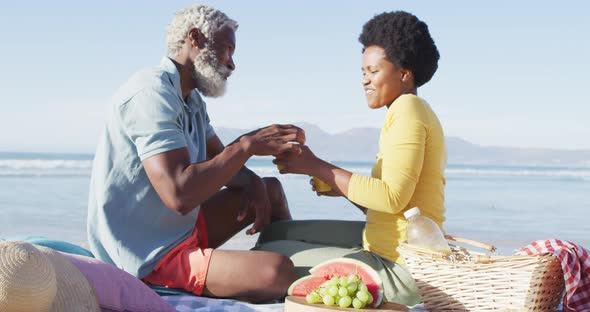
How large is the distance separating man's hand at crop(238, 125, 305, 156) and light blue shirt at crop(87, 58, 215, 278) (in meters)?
0.35

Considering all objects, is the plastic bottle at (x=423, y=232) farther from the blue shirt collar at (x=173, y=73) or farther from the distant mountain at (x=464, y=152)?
the distant mountain at (x=464, y=152)

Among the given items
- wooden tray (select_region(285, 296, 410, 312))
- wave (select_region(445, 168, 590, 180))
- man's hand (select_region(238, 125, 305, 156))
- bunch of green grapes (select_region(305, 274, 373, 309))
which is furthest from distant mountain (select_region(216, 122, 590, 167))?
bunch of green grapes (select_region(305, 274, 373, 309))

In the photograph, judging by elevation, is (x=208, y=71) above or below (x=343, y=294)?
above

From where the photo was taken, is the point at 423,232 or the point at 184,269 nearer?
the point at 423,232

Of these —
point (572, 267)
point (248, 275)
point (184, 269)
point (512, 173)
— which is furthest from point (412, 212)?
point (512, 173)

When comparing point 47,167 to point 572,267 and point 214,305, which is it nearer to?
point 214,305

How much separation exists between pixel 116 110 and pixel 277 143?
0.92m

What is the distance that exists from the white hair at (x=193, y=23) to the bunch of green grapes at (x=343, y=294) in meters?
1.87

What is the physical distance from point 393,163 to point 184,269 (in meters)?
1.31

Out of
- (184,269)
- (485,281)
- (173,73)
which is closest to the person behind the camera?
(485,281)

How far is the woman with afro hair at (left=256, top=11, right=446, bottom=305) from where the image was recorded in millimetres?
3945

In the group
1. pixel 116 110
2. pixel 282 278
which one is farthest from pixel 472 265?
pixel 116 110

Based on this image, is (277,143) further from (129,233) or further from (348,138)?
(348,138)

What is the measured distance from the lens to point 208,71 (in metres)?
4.48
